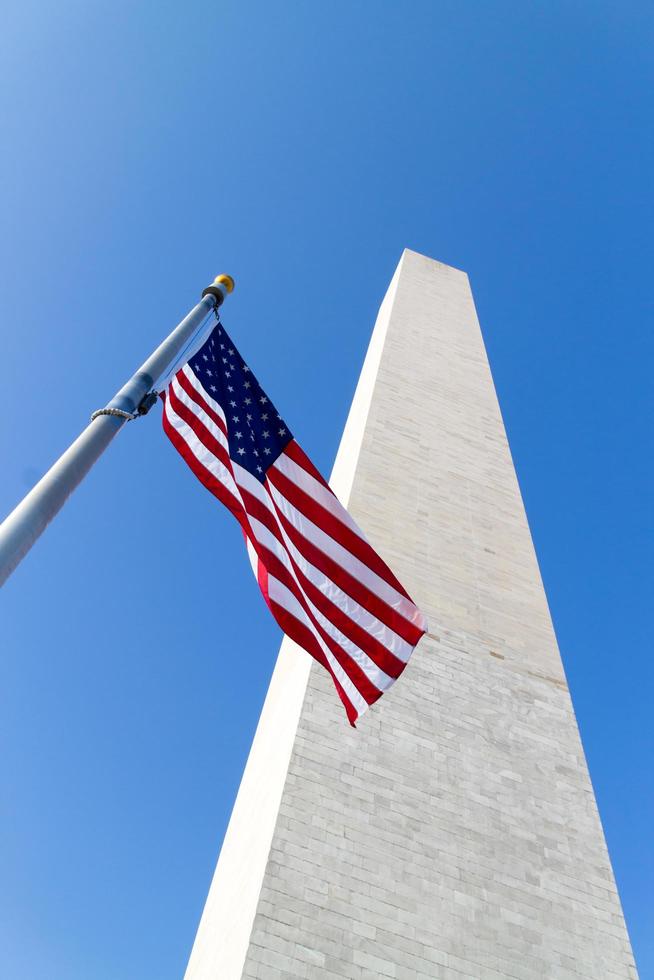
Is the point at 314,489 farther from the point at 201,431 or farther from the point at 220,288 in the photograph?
the point at 220,288

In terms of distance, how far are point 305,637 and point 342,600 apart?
471 millimetres

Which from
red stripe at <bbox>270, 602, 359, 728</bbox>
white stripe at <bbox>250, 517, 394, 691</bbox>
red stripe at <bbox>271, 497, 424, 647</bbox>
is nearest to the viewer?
red stripe at <bbox>270, 602, 359, 728</bbox>

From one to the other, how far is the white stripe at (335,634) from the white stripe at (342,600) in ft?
0.40

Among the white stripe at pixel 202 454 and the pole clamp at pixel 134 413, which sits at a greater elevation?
the white stripe at pixel 202 454

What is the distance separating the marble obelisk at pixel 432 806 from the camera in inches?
247

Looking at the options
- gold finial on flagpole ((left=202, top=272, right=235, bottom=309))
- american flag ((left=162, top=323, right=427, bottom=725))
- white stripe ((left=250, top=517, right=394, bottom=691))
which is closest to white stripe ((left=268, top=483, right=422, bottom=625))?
american flag ((left=162, top=323, right=427, bottom=725))

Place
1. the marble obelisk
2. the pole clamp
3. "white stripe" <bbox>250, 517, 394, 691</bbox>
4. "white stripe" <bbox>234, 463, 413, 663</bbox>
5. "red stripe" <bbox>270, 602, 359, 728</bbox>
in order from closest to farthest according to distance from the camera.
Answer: the pole clamp → "red stripe" <bbox>270, 602, 359, 728</bbox> → "white stripe" <bbox>250, 517, 394, 691</bbox> → "white stripe" <bbox>234, 463, 413, 663</bbox> → the marble obelisk

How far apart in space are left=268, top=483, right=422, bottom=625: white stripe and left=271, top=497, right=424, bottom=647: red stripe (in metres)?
0.03

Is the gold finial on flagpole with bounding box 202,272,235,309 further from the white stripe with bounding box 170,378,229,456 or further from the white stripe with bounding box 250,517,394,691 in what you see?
the white stripe with bounding box 250,517,394,691

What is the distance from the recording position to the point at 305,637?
5594mm

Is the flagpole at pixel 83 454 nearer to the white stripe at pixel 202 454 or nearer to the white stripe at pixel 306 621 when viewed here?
the white stripe at pixel 202 454

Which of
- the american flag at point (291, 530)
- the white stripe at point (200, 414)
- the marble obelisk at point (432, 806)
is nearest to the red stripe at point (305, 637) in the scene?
the american flag at point (291, 530)

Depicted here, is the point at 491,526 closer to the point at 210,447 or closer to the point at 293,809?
the point at 293,809

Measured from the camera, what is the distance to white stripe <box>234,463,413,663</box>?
570cm
